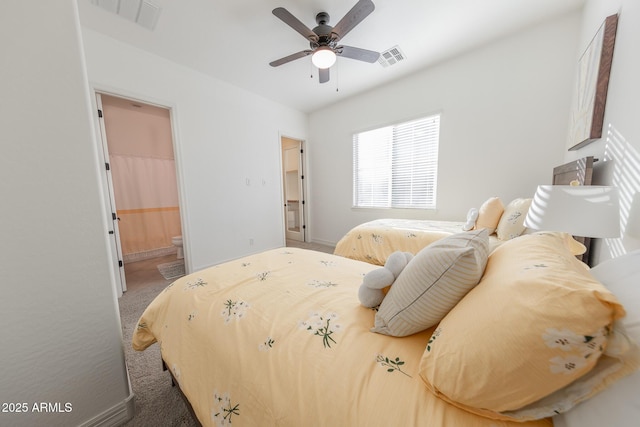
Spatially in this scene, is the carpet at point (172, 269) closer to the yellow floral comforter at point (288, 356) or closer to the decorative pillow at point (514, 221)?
the yellow floral comforter at point (288, 356)

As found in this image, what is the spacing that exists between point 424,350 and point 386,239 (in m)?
1.85

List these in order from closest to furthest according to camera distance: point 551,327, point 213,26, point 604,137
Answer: point 551,327, point 604,137, point 213,26

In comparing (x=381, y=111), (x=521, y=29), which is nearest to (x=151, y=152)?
(x=381, y=111)

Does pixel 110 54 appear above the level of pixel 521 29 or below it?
below

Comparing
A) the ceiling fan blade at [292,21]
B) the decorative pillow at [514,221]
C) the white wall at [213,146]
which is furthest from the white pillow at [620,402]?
the white wall at [213,146]

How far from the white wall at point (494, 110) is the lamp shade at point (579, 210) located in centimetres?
188

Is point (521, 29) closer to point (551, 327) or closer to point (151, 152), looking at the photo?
point (551, 327)

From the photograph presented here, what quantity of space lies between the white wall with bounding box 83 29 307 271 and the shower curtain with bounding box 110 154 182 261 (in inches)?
69.8

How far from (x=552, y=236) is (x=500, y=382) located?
0.62 m

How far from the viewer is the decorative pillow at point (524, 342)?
15.5 inches

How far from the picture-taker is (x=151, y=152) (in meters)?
4.04

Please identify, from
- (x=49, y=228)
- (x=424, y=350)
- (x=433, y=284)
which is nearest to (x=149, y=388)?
(x=49, y=228)

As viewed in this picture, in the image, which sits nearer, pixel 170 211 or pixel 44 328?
pixel 44 328

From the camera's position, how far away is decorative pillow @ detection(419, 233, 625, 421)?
1.29 feet
